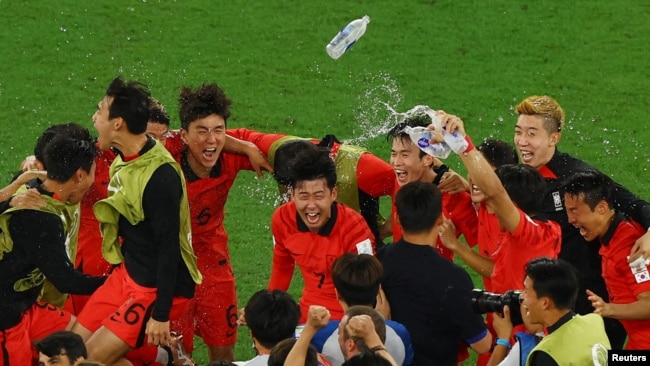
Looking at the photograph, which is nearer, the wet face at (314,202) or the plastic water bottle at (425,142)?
the wet face at (314,202)

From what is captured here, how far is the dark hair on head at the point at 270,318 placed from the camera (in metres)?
5.42

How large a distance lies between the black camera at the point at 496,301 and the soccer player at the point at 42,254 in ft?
6.77

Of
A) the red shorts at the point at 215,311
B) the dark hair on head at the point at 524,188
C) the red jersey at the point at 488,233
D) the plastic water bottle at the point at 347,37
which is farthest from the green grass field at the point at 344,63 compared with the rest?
the dark hair on head at the point at 524,188

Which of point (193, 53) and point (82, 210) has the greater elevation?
point (193, 53)

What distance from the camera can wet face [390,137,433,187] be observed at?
693 cm

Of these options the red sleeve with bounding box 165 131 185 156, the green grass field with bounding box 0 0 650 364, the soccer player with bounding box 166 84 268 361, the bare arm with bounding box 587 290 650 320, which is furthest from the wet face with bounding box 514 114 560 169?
the green grass field with bounding box 0 0 650 364

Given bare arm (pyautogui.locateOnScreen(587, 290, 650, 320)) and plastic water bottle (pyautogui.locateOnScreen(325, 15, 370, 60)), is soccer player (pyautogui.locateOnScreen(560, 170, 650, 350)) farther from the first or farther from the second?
plastic water bottle (pyautogui.locateOnScreen(325, 15, 370, 60))

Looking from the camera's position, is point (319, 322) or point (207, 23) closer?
point (319, 322)

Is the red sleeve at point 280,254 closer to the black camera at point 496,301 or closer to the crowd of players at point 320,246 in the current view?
the crowd of players at point 320,246

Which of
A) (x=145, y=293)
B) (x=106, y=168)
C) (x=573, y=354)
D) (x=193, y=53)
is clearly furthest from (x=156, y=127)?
(x=193, y=53)

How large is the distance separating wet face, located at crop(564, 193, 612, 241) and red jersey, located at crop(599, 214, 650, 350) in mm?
62

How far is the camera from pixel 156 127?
Result: 720 centimetres

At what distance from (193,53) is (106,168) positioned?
4.42m

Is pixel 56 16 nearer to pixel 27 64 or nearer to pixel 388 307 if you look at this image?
pixel 27 64
